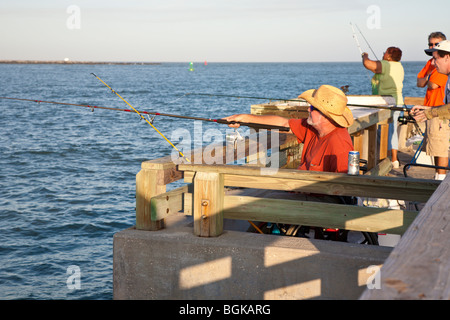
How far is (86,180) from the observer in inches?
709

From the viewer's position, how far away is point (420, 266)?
2.11 meters

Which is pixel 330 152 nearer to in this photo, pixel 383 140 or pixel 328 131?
pixel 328 131

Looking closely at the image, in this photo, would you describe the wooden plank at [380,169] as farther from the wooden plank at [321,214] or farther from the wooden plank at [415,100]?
the wooden plank at [415,100]

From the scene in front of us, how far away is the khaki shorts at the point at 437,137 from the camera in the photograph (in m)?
6.82

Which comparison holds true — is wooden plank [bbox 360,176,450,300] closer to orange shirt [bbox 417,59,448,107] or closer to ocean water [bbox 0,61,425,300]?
orange shirt [bbox 417,59,448,107]

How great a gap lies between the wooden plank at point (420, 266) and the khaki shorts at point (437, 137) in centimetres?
442

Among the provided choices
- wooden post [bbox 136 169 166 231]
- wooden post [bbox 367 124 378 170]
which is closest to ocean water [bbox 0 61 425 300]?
wooden post [bbox 367 124 378 170]

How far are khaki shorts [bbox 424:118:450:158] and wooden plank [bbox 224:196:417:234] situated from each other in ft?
9.63

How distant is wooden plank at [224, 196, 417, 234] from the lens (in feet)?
13.8

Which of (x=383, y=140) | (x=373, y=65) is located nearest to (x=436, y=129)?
(x=383, y=140)

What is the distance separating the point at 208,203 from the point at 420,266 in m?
2.54

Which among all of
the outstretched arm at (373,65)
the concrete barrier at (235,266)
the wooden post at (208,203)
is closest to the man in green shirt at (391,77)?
the outstretched arm at (373,65)

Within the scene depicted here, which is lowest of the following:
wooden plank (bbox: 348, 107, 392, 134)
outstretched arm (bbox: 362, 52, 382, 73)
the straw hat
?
wooden plank (bbox: 348, 107, 392, 134)

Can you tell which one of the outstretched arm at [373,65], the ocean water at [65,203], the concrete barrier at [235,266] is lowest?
the ocean water at [65,203]
